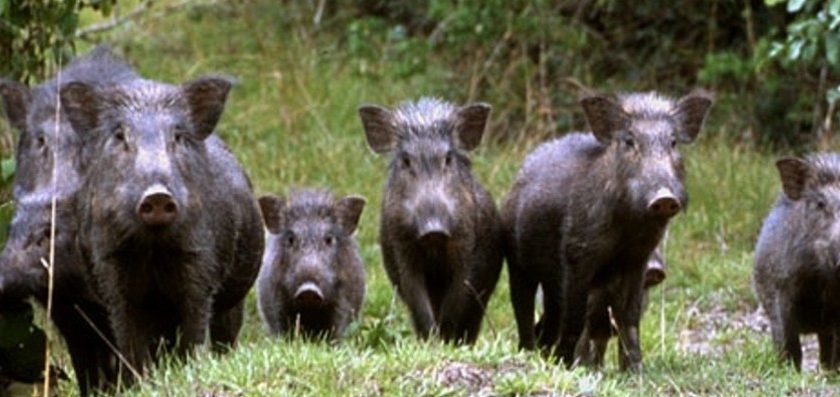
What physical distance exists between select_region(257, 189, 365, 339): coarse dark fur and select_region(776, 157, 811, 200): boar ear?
2288mm

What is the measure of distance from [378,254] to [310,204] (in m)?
2.58

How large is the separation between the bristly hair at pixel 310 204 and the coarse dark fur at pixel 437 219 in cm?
59

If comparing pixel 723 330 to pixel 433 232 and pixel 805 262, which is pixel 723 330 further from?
pixel 433 232

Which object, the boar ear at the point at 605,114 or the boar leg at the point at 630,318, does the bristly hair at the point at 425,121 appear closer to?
the boar ear at the point at 605,114

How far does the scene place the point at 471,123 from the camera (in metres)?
11.3

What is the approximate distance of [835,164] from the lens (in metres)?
11.4

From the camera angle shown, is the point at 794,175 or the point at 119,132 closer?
the point at 119,132

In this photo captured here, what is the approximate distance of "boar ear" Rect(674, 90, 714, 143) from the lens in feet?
35.5

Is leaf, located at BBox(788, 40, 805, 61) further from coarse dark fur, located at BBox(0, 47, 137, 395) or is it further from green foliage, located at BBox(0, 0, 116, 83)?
coarse dark fur, located at BBox(0, 47, 137, 395)

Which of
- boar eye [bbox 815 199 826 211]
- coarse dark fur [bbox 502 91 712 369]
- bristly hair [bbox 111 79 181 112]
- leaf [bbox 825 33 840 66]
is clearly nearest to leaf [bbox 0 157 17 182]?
bristly hair [bbox 111 79 181 112]

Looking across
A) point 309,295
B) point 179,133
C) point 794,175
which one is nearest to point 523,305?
point 309,295

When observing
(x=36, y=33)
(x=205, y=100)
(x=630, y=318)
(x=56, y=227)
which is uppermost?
(x=36, y=33)

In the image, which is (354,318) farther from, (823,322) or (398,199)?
(823,322)

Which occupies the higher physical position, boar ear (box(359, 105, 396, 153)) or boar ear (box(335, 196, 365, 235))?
boar ear (box(359, 105, 396, 153))
